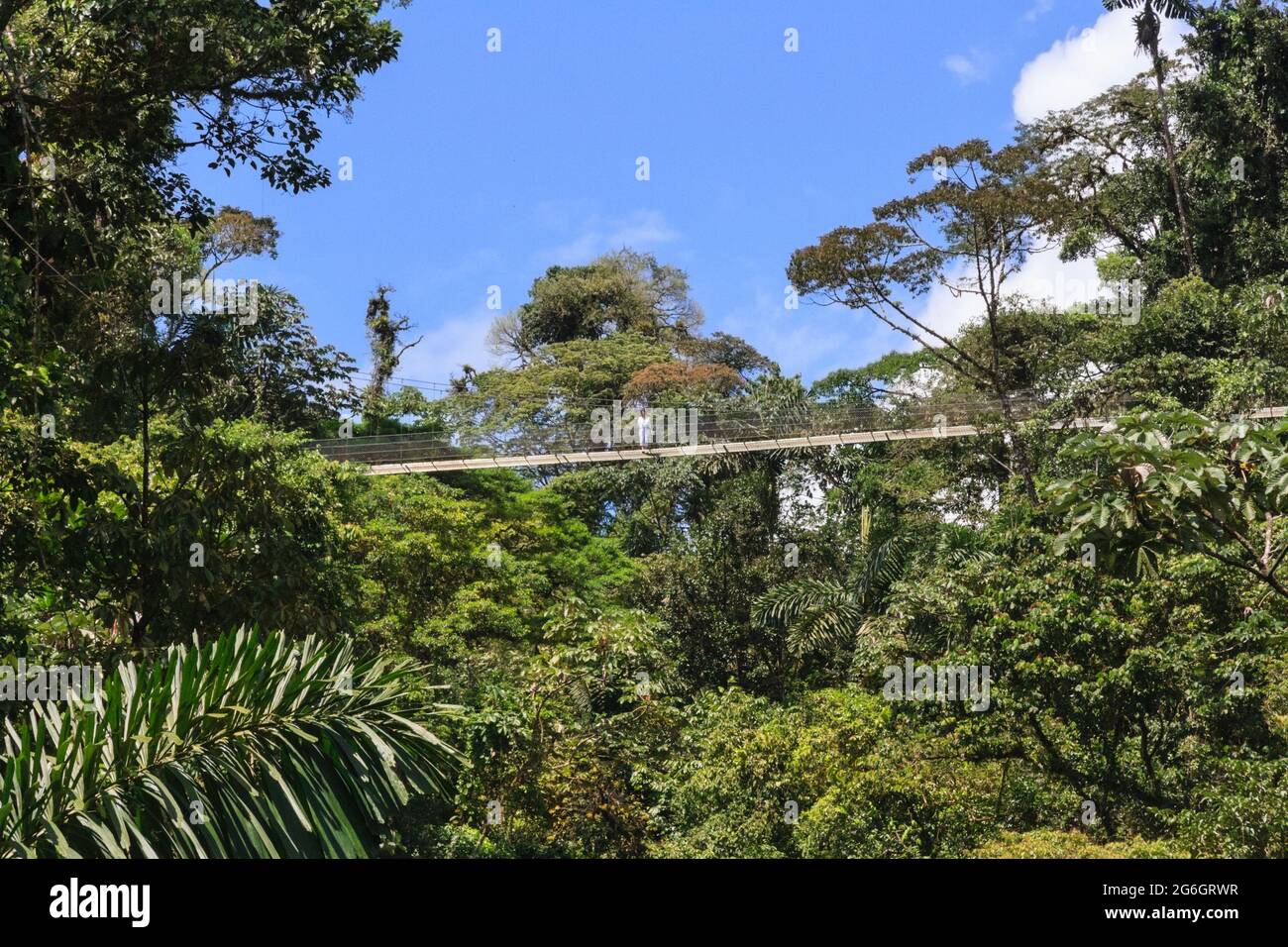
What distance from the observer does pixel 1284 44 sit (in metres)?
17.5

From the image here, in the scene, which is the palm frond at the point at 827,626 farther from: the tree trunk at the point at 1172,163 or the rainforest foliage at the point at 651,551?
the tree trunk at the point at 1172,163

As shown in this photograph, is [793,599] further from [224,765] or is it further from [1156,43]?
[224,765]

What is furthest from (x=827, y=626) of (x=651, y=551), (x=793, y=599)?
(x=651, y=551)

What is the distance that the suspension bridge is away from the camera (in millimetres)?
16234

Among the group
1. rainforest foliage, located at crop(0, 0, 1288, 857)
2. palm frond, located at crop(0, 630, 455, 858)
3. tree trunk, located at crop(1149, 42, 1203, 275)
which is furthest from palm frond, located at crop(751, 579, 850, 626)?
palm frond, located at crop(0, 630, 455, 858)

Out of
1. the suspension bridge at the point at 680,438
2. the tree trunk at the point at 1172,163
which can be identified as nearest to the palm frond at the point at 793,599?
the suspension bridge at the point at 680,438

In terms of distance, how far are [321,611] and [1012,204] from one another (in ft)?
37.3

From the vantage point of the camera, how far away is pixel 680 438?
17969 millimetres

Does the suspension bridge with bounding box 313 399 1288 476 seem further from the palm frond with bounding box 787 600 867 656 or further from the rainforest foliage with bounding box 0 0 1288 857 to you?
the palm frond with bounding box 787 600 867 656

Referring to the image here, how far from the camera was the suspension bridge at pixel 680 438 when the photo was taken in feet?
53.3

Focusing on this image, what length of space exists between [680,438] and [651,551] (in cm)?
403

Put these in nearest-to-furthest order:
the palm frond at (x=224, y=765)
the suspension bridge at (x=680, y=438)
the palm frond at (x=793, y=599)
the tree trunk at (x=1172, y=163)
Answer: the palm frond at (x=224, y=765) → the palm frond at (x=793, y=599) → the suspension bridge at (x=680, y=438) → the tree trunk at (x=1172, y=163)

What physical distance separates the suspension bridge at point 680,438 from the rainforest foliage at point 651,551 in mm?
235
